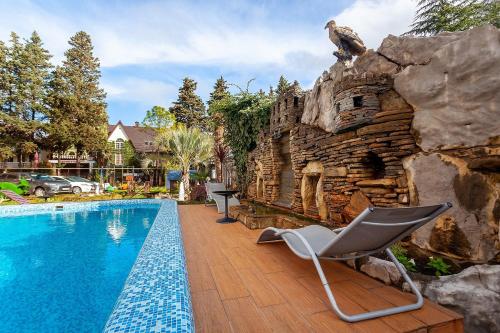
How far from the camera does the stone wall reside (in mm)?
2881

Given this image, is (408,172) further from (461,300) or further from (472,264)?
(461,300)

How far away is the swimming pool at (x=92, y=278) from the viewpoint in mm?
2121

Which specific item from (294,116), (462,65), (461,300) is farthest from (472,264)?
(294,116)

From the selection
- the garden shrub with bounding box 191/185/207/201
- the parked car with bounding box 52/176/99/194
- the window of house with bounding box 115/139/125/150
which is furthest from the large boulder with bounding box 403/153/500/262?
the window of house with bounding box 115/139/125/150

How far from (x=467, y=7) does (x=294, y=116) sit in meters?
17.1

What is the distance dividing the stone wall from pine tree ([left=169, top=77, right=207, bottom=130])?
106 ft

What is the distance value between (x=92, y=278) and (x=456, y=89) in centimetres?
620

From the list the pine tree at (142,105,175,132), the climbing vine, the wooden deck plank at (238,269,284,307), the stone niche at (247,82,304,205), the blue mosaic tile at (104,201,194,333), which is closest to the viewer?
the blue mosaic tile at (104,201,194,333)

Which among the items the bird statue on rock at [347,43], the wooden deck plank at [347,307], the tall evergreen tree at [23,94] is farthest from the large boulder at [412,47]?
the tall evergreen tree at [23,94]

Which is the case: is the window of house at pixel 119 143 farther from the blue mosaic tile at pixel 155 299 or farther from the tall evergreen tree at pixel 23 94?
the blue mosaic tile at pixel 155 299

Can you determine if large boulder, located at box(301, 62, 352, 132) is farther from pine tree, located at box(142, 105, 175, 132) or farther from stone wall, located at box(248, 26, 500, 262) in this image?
pine tree, located at box(142, 105, 175, 132)

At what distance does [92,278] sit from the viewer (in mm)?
4547

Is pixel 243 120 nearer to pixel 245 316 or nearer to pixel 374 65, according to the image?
pixel 374 65

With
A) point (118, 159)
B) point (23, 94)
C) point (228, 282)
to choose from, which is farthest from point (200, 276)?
point (118, 159)
